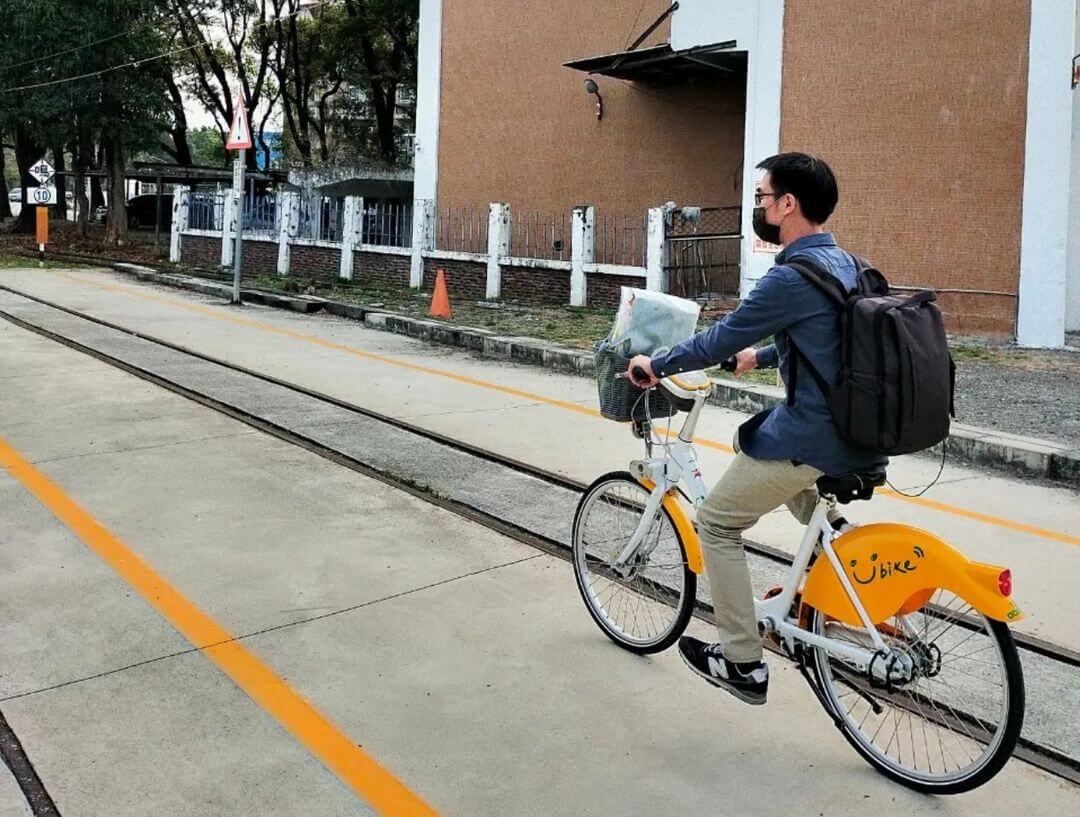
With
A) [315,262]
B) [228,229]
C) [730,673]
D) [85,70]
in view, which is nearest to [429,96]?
[315,262]

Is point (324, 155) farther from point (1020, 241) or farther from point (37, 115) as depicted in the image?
point (1020, 241)

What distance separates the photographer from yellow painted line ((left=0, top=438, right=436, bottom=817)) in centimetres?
342

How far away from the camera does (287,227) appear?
73.7ft

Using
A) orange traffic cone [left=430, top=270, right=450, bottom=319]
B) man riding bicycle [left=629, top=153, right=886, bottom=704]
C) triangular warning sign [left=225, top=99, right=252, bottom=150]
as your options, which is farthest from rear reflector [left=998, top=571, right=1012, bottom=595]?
triangular warning sign [left=225, top=99, right=252, bottom=150]

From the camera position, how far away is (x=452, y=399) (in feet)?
33.2

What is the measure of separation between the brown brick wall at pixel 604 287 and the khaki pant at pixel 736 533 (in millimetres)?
13114

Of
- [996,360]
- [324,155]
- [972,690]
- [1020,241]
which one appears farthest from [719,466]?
[324,155]

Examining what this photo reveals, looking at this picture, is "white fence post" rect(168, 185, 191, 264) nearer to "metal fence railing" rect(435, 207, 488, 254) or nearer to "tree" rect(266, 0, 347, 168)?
"metal fence railing" rect(435, 207, 488, 254)

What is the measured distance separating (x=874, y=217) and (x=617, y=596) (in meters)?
11.4

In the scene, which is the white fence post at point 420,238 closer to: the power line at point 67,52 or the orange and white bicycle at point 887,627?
the power line at point 67,52

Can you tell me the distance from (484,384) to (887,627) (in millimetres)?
7720

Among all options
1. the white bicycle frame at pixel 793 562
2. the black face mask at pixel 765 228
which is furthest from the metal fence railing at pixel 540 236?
the black face mask at pixel 765 228

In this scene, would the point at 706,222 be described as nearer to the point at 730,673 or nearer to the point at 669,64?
the point at 669,64

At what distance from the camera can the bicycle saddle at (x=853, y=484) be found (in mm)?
3525
